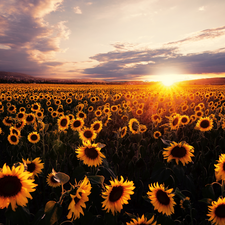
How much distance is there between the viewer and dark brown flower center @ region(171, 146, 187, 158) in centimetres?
242

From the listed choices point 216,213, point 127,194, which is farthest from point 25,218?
point 216,213

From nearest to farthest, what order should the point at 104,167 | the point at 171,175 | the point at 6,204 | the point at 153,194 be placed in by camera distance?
the point at 6,204, the point at 153,194, the point at 104,167, the point at 171,175

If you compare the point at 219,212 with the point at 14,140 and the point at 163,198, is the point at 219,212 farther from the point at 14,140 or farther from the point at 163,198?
the point at 14,140

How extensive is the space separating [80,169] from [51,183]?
97cm

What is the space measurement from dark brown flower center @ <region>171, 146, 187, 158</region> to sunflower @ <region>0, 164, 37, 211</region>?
192 cm

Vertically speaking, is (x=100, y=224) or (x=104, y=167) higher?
(x=104, y=167)

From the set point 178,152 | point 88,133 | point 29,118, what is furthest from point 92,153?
point 29,118

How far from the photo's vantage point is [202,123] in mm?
4805

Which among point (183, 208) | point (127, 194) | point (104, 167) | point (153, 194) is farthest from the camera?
point (183, 208)

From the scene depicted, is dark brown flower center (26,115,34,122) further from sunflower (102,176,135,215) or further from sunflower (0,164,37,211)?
sunflower (102,176,135,215)

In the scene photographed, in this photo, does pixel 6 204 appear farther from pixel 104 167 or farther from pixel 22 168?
pixel 104 167

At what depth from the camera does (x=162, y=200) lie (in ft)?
5.50

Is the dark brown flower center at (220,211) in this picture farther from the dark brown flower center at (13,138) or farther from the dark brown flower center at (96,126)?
the dark brown flower center at (13,138)

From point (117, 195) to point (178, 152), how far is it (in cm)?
128
